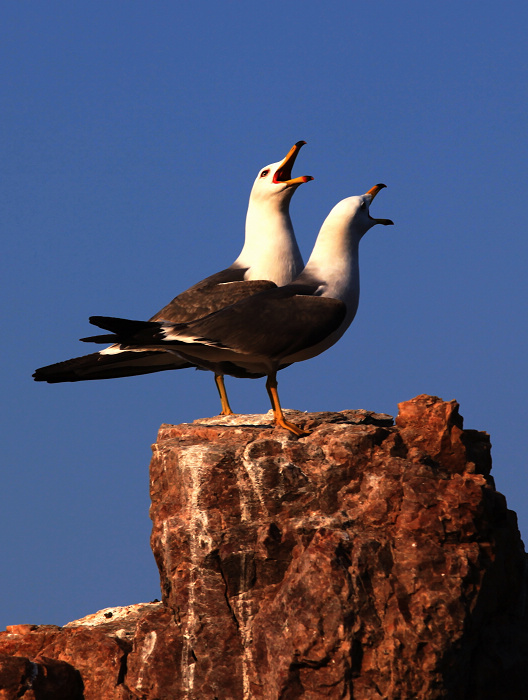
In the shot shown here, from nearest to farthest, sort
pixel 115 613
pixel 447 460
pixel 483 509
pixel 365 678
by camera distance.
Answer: pixel 365 678
pixel 483 509
pixel 447 460
pixel 115 613

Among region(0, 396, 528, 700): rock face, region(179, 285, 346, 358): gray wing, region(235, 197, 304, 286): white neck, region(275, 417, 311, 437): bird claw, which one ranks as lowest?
region(0, 396, 528, 700): rock face

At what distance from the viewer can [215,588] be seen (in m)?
8.86

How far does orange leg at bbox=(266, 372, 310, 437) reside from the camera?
9.59 metres

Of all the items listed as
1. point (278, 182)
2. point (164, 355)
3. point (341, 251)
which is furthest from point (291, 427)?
point (278, 182)

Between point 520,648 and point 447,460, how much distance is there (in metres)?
1.67

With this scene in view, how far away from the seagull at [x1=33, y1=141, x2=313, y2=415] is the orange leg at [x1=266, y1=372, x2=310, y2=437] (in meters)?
1.19

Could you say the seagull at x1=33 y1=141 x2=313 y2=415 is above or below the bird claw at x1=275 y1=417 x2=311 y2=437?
above

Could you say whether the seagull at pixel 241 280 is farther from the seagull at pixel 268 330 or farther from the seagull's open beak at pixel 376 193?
the seagull's open beak at pixel 376 193

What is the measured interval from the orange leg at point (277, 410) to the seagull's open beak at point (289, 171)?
147 inches

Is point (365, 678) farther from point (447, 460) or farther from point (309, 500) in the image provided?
point (447, 460)

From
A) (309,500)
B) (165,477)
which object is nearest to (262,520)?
(309,500)

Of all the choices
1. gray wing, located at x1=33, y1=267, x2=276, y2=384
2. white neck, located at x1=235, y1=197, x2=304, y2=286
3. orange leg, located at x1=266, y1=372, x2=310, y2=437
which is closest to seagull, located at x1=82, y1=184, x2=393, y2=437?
orange leg, located at x1=266, y1=372, x2=310, y2=437

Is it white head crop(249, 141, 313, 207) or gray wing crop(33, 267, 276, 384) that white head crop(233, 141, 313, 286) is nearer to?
white head crop(249, 141, 313, 207)

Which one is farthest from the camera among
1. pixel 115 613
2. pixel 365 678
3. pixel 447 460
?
pixel 115 613
